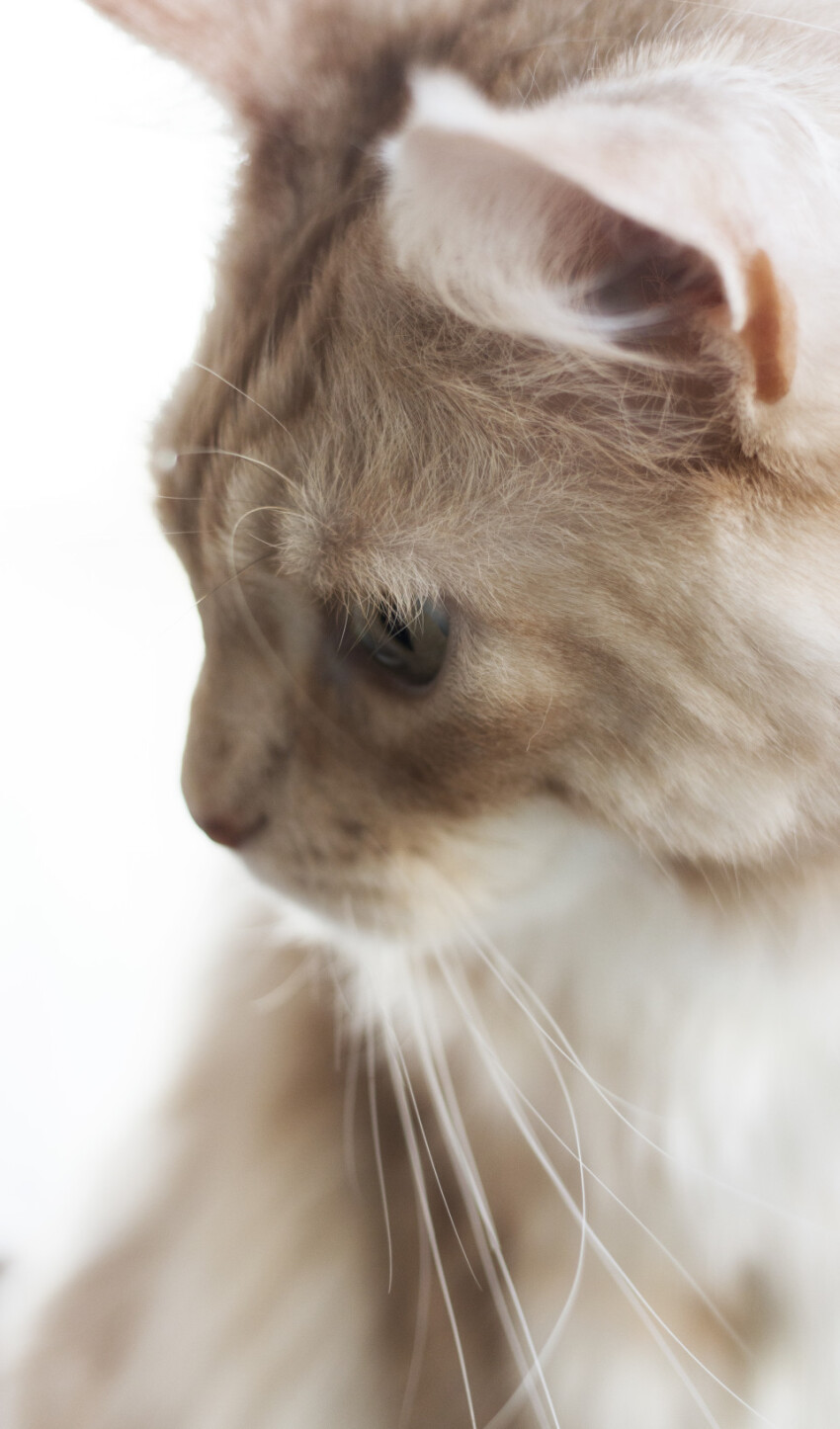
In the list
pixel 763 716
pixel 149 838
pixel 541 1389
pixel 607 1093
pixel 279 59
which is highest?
pixel 279 59

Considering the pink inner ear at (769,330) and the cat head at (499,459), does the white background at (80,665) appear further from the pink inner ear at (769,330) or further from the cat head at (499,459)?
the pink inner ear at (769,330)

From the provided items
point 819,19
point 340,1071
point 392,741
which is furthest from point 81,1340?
point 819,19

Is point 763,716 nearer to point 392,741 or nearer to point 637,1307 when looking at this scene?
point 392,741

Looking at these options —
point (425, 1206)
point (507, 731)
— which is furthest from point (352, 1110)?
point (507, 731)

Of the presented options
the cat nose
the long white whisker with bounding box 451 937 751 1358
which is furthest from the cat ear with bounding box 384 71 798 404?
the long white whisker with bounding box 451 937 751 1358

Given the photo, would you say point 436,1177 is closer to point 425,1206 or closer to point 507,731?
point 425,1206

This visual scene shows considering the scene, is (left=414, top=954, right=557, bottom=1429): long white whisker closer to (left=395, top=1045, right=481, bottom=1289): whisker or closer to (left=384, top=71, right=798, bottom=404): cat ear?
(left=395, top=1045, right=481, bottom=1289): whisker
